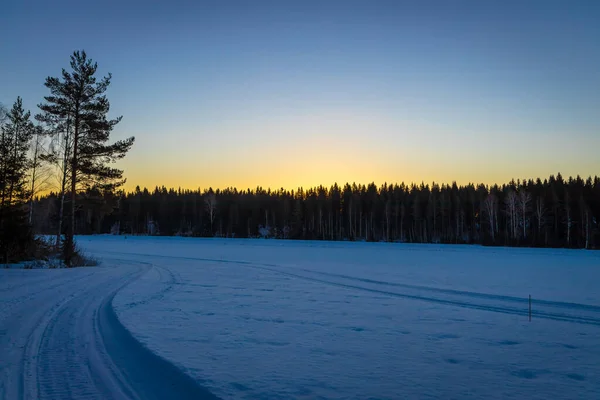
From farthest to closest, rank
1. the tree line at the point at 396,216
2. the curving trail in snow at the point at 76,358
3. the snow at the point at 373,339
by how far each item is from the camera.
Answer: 1. the tree line at the point at 396,216
2. the snow at the point at 373,339
3. the curving trail in snow at the point at 76,358

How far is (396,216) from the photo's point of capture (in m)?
86.2

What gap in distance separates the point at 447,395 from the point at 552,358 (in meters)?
2.71

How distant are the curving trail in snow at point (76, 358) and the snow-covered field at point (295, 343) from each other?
0.02m

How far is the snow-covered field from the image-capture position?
4.50m

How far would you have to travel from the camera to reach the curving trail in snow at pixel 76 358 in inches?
169

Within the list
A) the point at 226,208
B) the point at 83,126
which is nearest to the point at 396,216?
the point at 226,208

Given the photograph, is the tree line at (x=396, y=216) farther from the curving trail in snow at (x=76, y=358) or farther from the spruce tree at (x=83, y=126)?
the curving trail in snow at (x=76, y=358)

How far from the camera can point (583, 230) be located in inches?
2413

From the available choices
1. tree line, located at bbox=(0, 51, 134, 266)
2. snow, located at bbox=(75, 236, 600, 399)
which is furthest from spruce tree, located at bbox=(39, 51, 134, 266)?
snow, located at bbox=(75, 236, 600, 399)

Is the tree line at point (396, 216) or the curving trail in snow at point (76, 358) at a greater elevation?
the tree line at point (396, 216)

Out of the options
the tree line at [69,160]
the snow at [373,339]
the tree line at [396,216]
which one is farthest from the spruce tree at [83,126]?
the tree line at [396,216]

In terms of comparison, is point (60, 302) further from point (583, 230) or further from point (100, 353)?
point (583, 230)

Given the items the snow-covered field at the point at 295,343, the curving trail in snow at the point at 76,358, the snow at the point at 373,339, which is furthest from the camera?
the snow at the point at 373,339

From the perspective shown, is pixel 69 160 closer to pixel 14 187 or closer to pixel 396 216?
pixel 14 187
